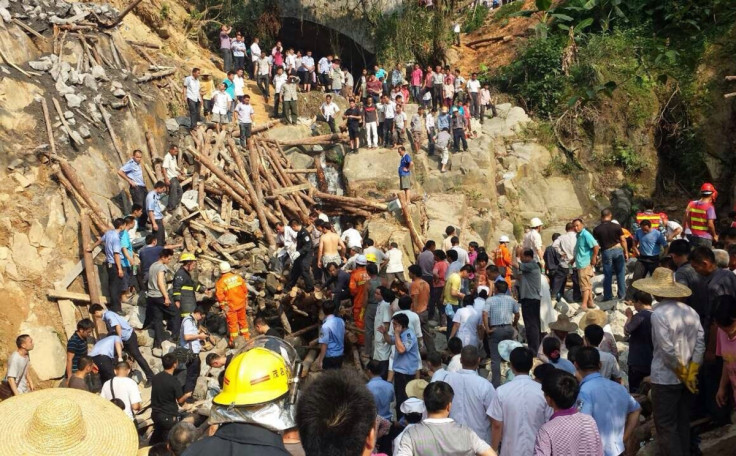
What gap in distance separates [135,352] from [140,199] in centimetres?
428

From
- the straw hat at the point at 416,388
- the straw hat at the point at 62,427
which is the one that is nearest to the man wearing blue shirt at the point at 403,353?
the straw hat at the point at 416,388

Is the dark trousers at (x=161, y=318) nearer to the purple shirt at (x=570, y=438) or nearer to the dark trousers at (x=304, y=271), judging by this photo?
the dark trousers at (x=304, y=271)

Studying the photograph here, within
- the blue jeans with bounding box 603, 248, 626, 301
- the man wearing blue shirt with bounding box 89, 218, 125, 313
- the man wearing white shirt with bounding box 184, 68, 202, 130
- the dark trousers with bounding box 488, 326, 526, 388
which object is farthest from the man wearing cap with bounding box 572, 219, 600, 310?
the man wearing white shirt with bounding box 184, 68, 202, 130

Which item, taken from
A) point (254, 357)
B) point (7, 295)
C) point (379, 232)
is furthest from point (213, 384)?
point (254, 357)

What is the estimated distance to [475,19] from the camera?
26.7 meters

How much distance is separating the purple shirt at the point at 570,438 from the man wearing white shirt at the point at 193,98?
574 inches

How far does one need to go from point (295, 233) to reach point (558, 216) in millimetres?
9610

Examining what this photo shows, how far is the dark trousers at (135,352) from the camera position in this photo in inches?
399

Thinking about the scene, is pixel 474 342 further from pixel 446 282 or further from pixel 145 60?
pixel 145 60

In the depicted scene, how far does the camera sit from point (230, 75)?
18.8m

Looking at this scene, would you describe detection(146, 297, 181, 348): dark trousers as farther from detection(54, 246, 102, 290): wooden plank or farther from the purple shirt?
the purple shirt

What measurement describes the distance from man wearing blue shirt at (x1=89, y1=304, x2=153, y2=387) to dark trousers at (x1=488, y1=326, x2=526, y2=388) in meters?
5.39

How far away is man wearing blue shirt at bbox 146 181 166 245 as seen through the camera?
1284cm

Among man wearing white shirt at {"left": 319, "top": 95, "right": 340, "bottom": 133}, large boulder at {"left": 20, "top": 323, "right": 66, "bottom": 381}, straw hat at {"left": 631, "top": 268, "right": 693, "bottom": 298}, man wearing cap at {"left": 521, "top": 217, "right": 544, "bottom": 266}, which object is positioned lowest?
large boulder at {"left": 20, "top": 323, "right": 66, "bottom": 381}
